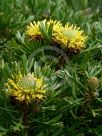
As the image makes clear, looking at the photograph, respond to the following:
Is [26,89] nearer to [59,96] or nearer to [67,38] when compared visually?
[59,96]

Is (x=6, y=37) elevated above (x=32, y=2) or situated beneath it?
situated beneath

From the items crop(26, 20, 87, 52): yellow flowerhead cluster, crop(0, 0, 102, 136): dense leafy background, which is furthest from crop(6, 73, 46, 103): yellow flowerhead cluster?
crop(26, 20, 87, 52): yellow flowerhead cluster

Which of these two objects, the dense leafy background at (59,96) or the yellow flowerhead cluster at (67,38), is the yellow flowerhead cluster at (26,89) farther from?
the yellow flowerhead cluster at (67,38)

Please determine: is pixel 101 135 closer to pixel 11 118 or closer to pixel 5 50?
pixel 11 118

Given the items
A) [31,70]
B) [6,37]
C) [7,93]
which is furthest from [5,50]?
[7,93]

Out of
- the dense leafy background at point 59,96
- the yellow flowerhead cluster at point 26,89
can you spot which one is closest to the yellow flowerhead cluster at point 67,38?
the dense leafy background at point 59,96

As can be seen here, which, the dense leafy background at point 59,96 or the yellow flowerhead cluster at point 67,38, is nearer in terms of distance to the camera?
the dense leafy background at point 59,96

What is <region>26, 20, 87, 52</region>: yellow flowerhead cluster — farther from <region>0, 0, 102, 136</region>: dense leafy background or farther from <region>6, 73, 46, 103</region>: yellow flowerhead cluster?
<region>6, 73, 46, 103</region>: yellow flowerhead cluster

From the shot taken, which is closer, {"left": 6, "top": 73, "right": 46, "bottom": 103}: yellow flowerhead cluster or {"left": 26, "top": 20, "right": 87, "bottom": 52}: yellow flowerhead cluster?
{"left": 6, "top": 73, "right": 46, "bottom": 103}: yellow flowerhead cluster
